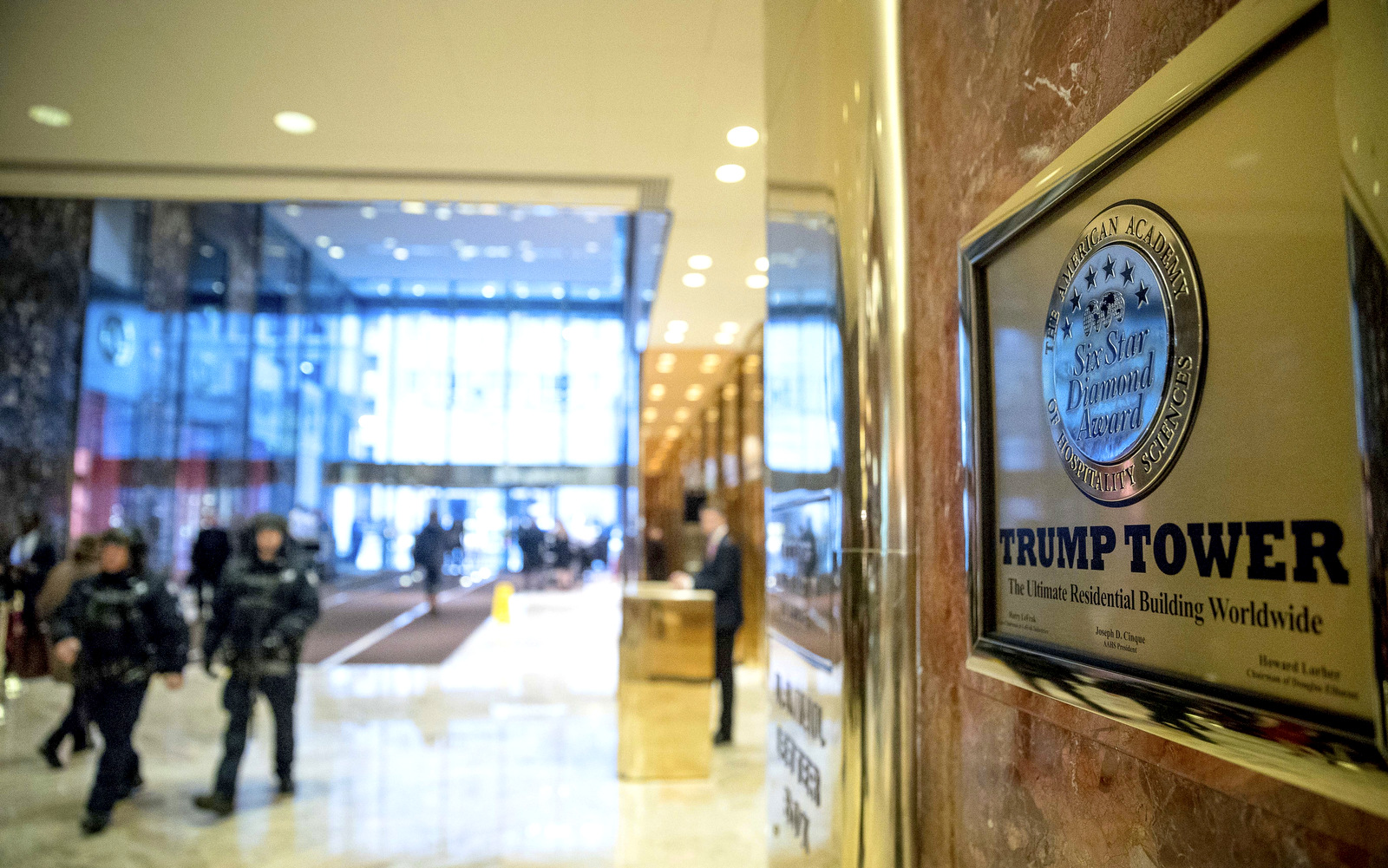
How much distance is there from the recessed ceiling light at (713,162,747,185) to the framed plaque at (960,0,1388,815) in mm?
4219

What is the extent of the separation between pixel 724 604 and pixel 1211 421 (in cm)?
583

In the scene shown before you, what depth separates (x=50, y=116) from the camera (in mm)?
4754

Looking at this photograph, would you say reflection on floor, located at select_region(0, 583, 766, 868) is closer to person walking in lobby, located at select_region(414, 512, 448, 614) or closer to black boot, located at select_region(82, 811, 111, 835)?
black boot, located at select_region(82, 811, 111, 835)

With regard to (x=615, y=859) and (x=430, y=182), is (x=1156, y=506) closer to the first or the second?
(x=615, y=859)

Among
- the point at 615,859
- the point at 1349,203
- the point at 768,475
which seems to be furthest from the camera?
the point at 615,859

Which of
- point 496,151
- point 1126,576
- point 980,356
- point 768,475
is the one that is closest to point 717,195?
point 496,151

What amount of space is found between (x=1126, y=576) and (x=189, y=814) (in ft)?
18.1

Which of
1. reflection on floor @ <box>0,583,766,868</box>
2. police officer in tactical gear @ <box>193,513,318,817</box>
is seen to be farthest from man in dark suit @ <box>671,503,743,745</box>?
police officer in tactical gear @ <box>193,513,318,817</box>

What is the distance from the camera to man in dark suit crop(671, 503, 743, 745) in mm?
6535

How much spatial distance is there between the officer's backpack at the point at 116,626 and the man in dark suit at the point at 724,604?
3.56 meters

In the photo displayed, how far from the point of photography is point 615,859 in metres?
4.21

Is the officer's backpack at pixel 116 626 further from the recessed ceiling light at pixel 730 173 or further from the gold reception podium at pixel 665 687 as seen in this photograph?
the recessed ceiling light at pixel 730 173

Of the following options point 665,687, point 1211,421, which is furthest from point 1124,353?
point 665,687

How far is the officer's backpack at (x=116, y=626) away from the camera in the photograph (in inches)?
191
